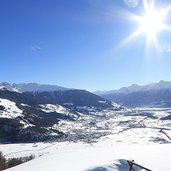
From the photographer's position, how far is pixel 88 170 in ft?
83.5

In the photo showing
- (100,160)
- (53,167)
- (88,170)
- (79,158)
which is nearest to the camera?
Result: (88,170)

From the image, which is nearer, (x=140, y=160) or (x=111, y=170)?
(x=111, y=170)

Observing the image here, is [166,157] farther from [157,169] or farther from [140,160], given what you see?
[157,169]

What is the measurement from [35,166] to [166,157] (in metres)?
12.4

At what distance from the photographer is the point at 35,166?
29078 millimetres

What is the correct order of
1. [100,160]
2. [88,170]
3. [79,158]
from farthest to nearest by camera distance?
[79,158] → [100,160] → [88,170]

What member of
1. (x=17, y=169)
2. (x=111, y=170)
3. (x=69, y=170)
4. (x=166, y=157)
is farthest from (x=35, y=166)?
(x=166, y=157)

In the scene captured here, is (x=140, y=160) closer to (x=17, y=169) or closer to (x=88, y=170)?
(x=88, y=170)

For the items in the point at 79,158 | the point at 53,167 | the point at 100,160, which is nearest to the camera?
the point at 53,167

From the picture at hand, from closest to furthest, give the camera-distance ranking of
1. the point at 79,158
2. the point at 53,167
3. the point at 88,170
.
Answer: the point at 88,170
the point at 53,167
the point at 79,158

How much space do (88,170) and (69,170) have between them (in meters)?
1.55

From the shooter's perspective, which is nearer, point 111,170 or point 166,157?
point 111,170

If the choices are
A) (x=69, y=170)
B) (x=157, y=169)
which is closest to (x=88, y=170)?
(x=69, y=170)

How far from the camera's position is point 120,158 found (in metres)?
30.1
